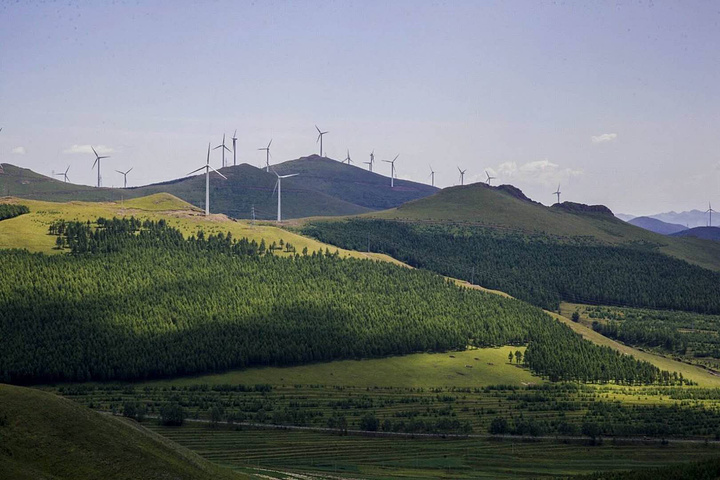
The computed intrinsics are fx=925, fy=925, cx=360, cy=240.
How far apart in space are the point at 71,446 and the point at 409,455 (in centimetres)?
7810

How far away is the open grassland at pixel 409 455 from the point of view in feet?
518

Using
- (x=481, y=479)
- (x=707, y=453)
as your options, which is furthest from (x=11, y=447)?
(x=707, y=453)

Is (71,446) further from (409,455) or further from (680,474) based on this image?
(680,474)

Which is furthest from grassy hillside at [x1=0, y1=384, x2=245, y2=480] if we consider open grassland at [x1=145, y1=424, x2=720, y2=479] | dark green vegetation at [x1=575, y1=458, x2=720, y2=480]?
dark green vegetation at [x1=575, y1=458, x2=720, y2=480]

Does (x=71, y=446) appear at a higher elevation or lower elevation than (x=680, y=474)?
higher

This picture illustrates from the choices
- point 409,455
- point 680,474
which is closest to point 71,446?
point 409,455

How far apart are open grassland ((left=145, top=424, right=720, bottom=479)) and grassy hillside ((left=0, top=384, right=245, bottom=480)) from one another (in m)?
32.5

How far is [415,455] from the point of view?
171m

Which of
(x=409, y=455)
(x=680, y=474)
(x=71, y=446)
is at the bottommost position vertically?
(x=409, y=455)

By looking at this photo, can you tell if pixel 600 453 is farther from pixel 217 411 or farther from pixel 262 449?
pixel 217 411

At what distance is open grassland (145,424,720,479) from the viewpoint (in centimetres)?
15775

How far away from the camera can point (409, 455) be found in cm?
17088

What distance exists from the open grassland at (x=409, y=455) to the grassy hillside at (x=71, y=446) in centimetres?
3246

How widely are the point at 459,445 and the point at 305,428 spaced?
31.6 meters
